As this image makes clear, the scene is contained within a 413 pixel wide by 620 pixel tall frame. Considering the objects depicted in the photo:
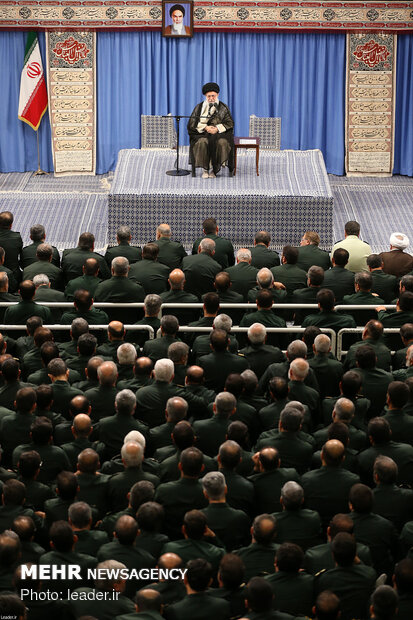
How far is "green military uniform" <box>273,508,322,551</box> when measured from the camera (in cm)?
578

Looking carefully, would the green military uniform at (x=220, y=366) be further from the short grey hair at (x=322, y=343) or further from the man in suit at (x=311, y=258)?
the man in suit at (x=311, y=258)

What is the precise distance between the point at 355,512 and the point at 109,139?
11528 mm

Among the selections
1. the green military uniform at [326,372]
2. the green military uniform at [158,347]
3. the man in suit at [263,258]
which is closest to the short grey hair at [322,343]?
the green military uniform at [326,372]

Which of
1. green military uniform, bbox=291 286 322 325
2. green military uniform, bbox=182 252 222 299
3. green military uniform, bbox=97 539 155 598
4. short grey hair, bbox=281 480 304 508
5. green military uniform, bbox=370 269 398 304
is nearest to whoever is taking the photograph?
green military uniform, bbox=97 539 155 598

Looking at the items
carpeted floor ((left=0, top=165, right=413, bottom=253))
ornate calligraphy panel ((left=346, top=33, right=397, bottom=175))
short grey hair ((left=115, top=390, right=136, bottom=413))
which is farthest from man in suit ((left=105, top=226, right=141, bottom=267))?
ornate calligraphy panel ((left=346, top=33, right=397, bottom=175))

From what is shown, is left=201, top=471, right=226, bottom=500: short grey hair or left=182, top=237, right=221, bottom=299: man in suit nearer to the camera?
left=201, top=471, right=226, bottom=500: short grey hair

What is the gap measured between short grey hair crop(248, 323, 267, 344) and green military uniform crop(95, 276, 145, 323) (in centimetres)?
150

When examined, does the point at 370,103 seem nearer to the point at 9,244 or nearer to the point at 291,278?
the point at 291,278

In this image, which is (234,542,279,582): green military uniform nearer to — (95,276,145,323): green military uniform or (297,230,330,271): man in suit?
(95,276,145,323): green military uniform

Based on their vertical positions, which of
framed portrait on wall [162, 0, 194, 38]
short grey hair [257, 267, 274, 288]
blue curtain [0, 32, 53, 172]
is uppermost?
framed portrait on wall [162, 0, 194, 38]

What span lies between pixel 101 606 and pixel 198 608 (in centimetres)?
48

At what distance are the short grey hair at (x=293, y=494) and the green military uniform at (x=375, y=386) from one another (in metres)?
1.75

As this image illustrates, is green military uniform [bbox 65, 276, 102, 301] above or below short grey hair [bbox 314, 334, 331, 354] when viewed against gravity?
above

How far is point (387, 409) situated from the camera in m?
6.94
